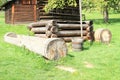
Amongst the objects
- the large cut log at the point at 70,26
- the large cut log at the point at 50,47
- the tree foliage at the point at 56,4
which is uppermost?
the tree foliage at the point at 56,4

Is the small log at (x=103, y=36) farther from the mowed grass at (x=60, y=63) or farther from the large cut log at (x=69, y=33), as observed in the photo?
the mowed grass at (x=60, y=63)

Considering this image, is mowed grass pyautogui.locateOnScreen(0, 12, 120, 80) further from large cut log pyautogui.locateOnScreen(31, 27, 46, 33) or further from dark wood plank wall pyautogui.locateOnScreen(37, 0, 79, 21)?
dark wood plank wall pyautogui.locateOnScreen(37, 0, 79, 21)

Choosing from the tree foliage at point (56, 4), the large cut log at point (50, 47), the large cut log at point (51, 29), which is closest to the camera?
the large cut log at point (50, 47)

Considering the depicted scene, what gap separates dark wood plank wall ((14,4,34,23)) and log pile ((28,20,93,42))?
15.0 metres

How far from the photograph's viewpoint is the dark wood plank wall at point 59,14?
29.7 meters

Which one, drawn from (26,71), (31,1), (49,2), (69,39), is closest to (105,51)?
(69,39)

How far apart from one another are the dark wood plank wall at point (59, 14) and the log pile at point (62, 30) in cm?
1018

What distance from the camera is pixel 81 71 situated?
10750mm

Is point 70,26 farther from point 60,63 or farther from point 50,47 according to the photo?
point 60,63

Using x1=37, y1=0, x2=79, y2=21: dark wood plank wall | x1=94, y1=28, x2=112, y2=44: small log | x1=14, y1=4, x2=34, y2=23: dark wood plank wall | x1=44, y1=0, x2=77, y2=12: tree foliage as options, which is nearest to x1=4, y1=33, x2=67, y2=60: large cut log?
x1=94, y1=28, x2=112, y2=44: small log

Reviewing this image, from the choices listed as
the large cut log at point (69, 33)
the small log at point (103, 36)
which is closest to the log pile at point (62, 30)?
the large cut log at point (69, 33)

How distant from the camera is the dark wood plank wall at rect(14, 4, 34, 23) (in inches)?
1355

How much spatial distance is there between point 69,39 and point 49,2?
487 inches

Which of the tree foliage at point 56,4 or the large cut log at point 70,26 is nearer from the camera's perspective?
the large cut log at point 70,26
